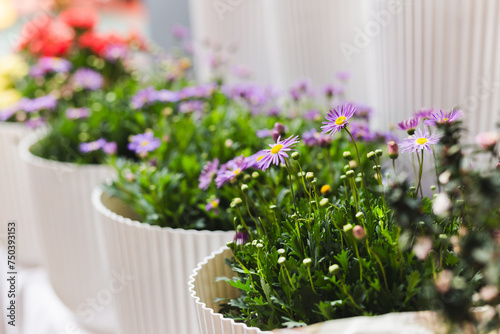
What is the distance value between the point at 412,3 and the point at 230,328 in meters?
0.69

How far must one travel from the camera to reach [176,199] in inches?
38.6

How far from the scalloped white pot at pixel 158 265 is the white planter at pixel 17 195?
0.72 metres

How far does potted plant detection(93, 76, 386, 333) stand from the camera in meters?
0.86

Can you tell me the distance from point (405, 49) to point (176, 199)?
1.61 feet

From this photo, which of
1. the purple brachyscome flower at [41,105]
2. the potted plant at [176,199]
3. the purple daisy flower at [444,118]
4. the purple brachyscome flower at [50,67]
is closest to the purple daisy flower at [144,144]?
the potted plant at [176,199]

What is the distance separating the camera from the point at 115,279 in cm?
96

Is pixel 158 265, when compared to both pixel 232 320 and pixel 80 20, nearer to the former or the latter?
pixel 232 320

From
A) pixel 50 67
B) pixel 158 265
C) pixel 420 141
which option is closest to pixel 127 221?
pixel 158 265

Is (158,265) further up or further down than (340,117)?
further down

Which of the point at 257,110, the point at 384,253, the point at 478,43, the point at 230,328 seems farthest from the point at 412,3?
the point at 230,328

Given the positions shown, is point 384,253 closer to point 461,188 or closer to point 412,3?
point 461,188

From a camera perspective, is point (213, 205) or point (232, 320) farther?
point (213, 205)

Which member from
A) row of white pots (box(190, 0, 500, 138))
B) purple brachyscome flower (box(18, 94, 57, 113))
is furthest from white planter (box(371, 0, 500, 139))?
purple brachyscome flower (box(18, 94, 57, 113))

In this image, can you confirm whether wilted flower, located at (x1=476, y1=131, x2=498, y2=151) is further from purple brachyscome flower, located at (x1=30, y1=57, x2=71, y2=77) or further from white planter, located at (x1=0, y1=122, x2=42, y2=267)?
purple brachyscome flower, located at (x1=30, y1=57, x2=71, y2=77)
